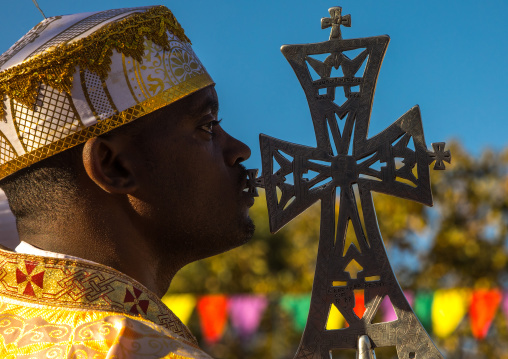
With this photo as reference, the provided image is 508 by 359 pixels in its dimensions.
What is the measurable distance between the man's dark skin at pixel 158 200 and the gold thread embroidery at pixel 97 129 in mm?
23

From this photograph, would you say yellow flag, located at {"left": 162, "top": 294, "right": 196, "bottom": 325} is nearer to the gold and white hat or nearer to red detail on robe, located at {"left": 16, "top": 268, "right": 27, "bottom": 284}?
the gold and white hat

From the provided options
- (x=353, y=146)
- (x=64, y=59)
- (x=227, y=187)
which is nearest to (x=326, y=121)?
(x=353, y=146)

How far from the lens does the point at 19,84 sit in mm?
2418

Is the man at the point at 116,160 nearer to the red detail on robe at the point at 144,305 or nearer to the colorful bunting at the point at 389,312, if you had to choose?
the red detail on robe at the point at 144,305

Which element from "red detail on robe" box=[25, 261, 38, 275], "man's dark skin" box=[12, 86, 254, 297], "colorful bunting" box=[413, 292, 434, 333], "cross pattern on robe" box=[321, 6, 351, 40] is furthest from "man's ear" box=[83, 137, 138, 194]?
"colorful bunting" box=[413, 292, 434, 333]

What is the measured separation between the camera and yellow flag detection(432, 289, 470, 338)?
9539 mm

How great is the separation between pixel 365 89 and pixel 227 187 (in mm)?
593

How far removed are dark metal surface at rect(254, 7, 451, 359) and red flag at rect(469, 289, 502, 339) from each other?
23.9 feet

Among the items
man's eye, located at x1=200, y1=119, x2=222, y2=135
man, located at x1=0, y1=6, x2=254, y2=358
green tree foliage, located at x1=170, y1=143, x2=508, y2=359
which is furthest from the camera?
green tree foliage, located at x1=170, y1=143, x2=508, y2=359

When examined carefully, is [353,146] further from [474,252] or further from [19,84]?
[474,252]

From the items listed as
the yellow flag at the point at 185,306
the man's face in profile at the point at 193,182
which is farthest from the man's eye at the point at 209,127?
the yellow flag at the point at 185,306

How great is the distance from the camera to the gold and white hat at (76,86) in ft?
7.82

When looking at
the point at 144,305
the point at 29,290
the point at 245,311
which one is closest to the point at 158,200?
the point at 144,305

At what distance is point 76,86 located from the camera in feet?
7.89
